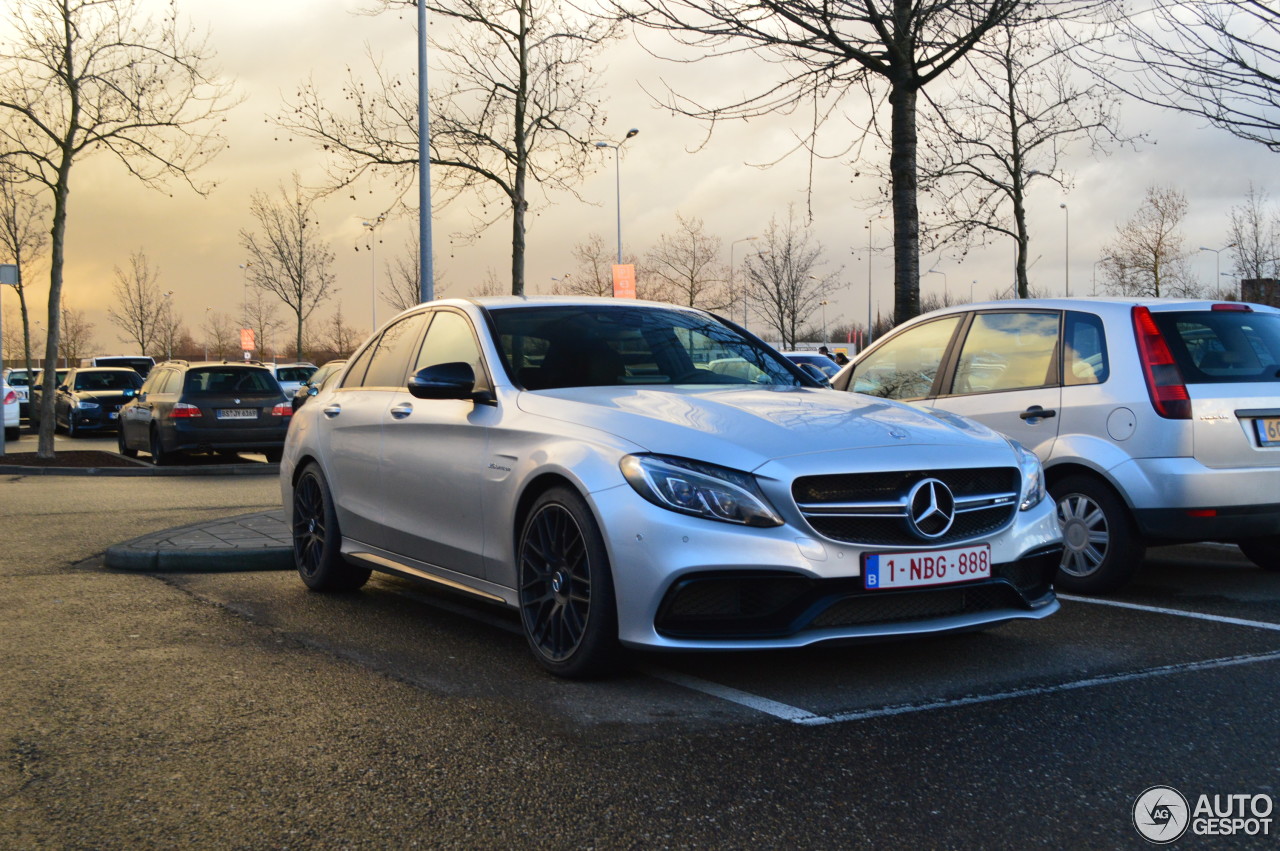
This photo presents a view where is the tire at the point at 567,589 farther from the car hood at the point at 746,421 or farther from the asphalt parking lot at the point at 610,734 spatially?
the car hood at the point at 746,421

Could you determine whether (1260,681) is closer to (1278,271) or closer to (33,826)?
(33,826)

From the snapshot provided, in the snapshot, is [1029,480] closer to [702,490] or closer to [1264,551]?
[702,490]

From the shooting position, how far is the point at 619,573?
4.41 metres

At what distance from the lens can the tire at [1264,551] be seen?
7.41 m

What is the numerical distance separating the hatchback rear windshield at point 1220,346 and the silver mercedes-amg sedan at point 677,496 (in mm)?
1780

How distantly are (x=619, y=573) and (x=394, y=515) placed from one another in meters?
2.03

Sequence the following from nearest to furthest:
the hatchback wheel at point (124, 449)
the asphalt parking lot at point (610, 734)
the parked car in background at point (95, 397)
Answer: the asphalt parking lot at point (610, 734) → the hatchback wheel at point (124, 449) → the parked car in background at point (95, 397)

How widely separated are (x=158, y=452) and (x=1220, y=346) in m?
15.4

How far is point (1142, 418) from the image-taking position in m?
6.46

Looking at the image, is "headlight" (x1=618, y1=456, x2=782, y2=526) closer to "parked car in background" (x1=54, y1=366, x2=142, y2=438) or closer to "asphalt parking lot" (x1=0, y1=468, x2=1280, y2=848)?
"asphalt parking lot" (x1=0, y1=468, x2=1280, y2=848)

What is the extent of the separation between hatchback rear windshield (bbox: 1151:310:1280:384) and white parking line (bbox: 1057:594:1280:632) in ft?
3.98

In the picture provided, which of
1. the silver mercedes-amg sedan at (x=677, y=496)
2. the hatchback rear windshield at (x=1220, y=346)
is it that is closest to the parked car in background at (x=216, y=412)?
the silver mercedes-amg sedan at (x=677, y=496)

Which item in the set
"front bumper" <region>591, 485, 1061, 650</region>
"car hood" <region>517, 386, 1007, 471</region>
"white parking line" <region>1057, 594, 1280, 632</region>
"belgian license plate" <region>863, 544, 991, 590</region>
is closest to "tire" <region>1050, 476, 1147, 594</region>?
"white parking line" <region>1057, 594, 1280, 632</region>

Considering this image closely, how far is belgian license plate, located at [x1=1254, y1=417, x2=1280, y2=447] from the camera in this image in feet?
21.1
